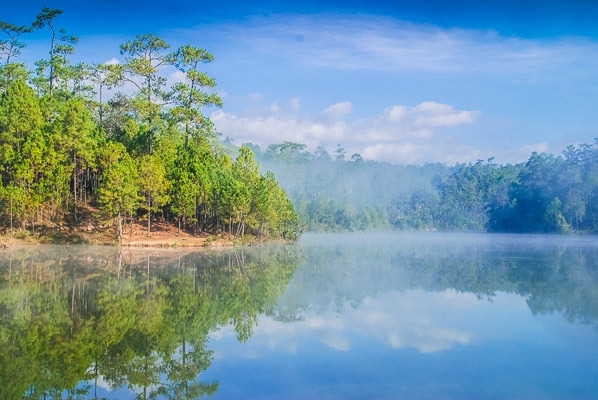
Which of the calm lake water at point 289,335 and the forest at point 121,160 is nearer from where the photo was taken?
the calm lake water at point 289,335

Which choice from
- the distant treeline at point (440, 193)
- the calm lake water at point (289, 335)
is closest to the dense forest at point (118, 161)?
the calm lake water at point (289, 335)

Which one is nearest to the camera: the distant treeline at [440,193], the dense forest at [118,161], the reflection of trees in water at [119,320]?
the reflection of trees in water at [119,320]

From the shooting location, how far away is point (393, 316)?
14.6 metres

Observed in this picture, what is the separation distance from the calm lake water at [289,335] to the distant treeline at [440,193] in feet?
221

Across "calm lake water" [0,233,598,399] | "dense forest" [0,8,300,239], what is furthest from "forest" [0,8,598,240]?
"calm lake water" [0,233,598,399]

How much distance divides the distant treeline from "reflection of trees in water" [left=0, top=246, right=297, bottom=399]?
68773 millimetres

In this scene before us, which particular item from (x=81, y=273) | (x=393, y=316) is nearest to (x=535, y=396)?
(x=393, y=316)

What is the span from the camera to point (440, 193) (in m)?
129

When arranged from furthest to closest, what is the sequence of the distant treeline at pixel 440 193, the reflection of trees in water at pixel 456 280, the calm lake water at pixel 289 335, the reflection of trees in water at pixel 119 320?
the distant treeline at pixel 440 193
the reflection of trees in water at pixel 456 280
the reflection of trees in water at pixel 119 320
the calm lake water at pixel 289 335

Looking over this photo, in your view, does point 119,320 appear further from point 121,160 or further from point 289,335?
point 121,160

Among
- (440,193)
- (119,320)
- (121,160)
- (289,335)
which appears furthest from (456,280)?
(440,193)

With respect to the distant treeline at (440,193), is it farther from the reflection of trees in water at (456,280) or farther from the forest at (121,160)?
the reflection of trees in water at (456,280)

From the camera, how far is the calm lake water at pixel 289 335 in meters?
8.57

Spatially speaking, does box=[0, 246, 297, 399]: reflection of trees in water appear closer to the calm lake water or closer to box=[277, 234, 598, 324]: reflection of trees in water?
the calm lake water
